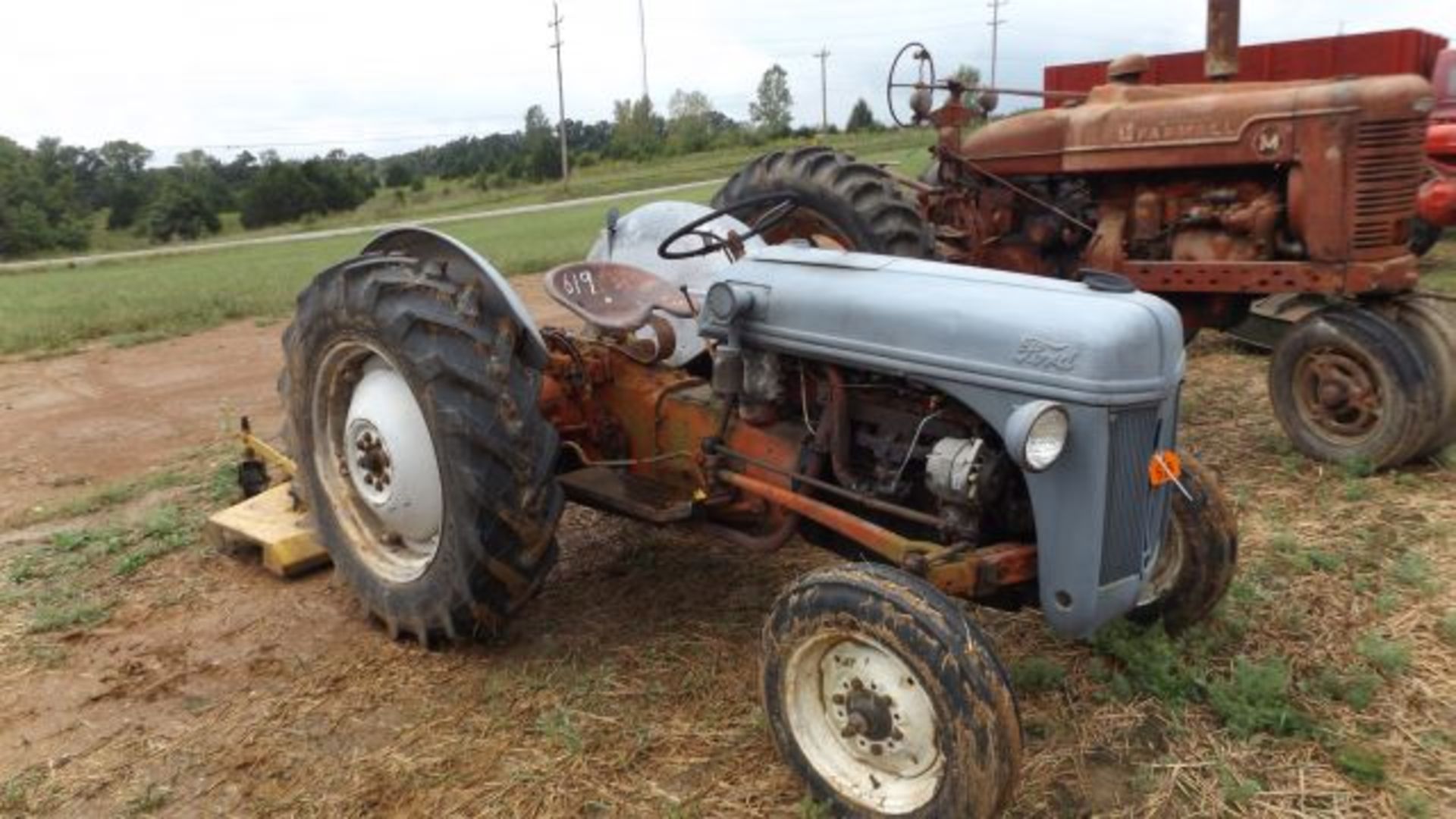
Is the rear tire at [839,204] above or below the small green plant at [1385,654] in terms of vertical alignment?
above

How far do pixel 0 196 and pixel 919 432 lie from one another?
52.6 meters

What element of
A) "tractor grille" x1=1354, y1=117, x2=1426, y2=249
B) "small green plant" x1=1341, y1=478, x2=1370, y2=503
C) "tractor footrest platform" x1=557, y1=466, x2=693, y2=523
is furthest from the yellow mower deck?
"tractor grille" x1=1354, y1=117, x2=1426, y2=249

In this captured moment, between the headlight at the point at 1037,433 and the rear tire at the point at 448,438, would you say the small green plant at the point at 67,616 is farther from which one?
the headlight at the point at 1037,433

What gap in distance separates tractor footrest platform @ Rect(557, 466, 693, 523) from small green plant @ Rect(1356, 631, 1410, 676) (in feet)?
6.71

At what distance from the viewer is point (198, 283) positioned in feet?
56.1

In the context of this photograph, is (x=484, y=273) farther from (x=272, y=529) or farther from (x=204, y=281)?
(x=204, y=281)

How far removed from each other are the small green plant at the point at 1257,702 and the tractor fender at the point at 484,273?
7.03ft

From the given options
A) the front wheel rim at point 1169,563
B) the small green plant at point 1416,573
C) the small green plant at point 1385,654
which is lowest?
the small green plant at point 1385,654

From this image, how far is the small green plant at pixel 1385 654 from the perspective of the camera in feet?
10.5

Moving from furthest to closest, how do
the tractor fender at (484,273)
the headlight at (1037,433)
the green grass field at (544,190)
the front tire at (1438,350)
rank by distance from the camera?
the green grass field at (544,190)
the front tire at (1438,350)
the tractor fender at (484,273)
the headlight at (1037,433)

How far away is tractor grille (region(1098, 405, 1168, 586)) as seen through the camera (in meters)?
2.57

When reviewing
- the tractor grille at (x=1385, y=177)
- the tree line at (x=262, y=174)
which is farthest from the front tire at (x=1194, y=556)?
the tree line at (x=262, y=174)

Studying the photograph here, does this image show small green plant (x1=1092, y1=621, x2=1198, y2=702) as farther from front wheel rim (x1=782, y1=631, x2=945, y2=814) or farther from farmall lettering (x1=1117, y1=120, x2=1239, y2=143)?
farmall lettering (x1=1117, y1=120, x2=1239, y2=143)

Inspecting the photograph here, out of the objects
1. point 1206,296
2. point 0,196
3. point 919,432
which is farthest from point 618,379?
point 0,196
